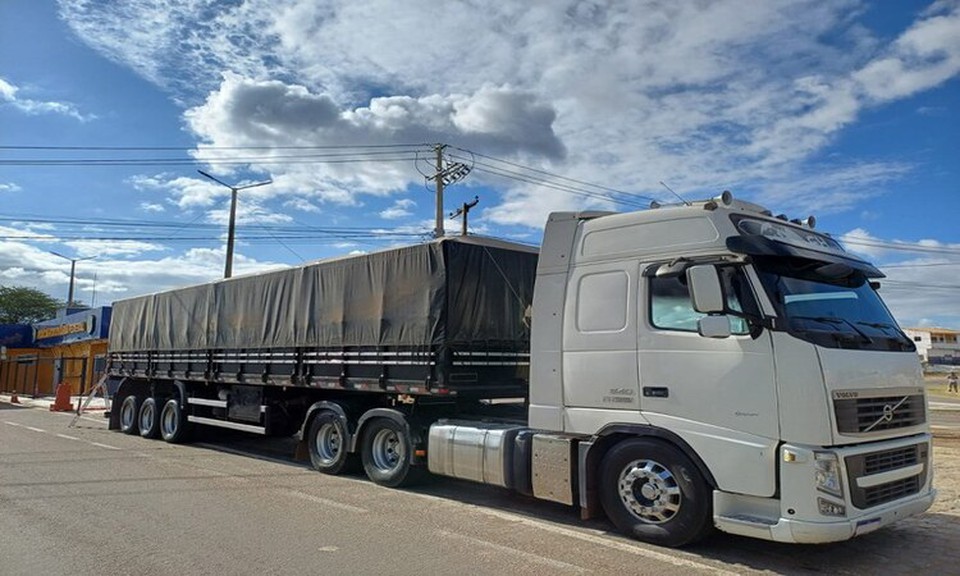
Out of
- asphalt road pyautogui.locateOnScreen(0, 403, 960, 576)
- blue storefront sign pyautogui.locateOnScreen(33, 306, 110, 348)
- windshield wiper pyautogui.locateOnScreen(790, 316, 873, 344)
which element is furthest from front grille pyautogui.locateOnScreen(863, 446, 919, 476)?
blue storefront sign pyautogui.locateOnScreen(33, 306, 110, 348)

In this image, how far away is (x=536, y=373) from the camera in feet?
23.0

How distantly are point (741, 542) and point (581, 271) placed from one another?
2.87 metres

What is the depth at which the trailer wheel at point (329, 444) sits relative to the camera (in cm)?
932

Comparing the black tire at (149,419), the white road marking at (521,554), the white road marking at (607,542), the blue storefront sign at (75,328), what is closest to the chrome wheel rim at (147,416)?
the black tire at (149,419)

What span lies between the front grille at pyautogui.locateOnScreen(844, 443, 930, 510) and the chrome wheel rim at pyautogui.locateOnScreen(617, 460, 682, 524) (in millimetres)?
1322

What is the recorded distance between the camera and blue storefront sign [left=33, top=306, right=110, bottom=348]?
1364 inches

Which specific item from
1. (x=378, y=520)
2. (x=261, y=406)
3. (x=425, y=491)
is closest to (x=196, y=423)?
(x=261, y=406)

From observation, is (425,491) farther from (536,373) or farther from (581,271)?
(581,271)

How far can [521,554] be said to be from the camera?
5621mm

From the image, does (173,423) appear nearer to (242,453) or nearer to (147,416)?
(147,416)

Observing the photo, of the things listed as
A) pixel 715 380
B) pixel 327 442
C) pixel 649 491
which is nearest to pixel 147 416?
pixel 327 442

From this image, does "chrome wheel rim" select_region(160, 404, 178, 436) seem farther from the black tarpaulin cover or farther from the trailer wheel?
the trailer wheel

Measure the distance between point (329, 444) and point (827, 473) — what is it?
22.5 feet

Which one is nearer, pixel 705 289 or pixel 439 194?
pixel 705 289
